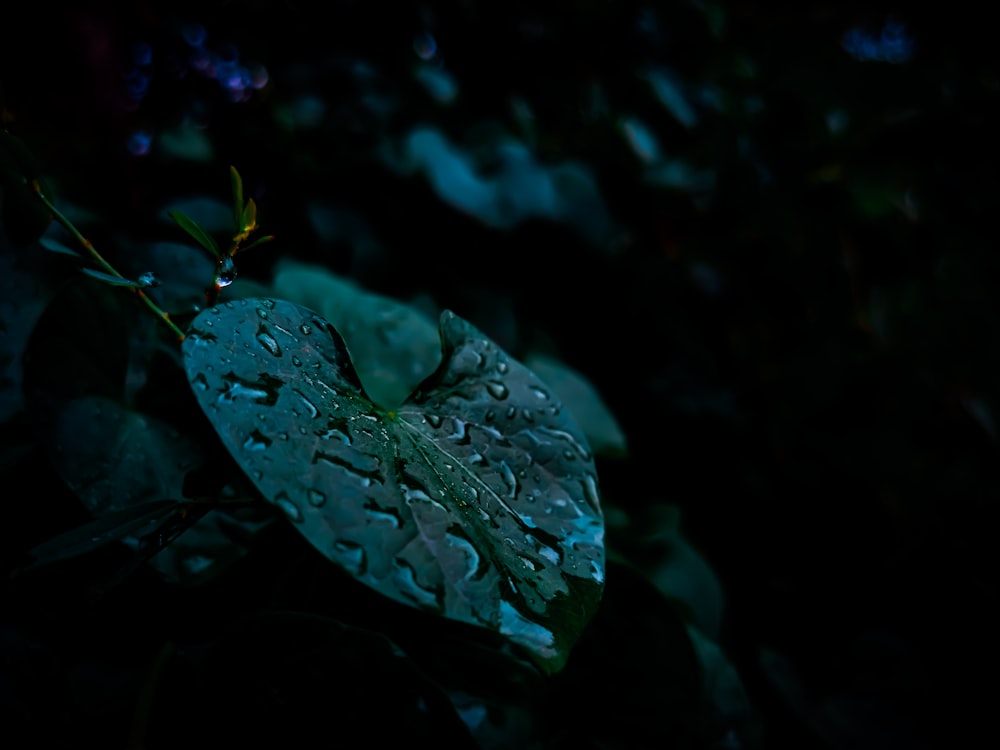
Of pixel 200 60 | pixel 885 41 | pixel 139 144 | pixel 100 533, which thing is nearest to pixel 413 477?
pixel 100 533

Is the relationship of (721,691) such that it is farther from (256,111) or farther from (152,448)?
(256,111)

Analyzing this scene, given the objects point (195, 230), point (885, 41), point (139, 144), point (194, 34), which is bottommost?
point (139, 144)

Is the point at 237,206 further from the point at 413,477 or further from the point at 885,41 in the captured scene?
the point at 885,41

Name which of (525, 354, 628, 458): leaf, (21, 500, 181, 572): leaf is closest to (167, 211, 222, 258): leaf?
(21, 500, 181, 572): leaf

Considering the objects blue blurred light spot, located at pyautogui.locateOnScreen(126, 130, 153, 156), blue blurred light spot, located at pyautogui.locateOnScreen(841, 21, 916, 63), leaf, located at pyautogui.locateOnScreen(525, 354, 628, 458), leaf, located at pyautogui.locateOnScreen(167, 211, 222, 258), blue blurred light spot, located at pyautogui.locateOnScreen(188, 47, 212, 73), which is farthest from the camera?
blue blurred light spot, located at pyautogui.locateOnScreen(841, 21, 916, 63)

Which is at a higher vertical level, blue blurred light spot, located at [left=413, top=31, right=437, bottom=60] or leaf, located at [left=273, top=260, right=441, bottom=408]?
blue blurred light spot, located at [left=413, top=31, right=437, bottom=60]

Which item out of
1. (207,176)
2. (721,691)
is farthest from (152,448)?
(207,176)

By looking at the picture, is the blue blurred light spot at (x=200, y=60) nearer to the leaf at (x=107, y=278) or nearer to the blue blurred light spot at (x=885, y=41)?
the leaf at (x=107, y=278)

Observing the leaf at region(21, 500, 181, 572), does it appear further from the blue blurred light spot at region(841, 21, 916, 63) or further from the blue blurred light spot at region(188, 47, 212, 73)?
the blue blurred light spot at region(841, 21, 916, 63)
